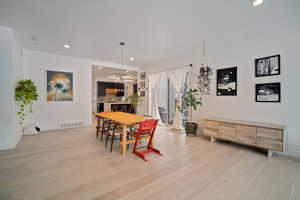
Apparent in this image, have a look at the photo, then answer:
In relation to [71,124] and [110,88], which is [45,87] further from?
[110,88]

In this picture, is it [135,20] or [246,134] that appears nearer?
[135,20]

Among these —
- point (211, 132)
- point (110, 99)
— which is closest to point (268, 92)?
point (211, 132)

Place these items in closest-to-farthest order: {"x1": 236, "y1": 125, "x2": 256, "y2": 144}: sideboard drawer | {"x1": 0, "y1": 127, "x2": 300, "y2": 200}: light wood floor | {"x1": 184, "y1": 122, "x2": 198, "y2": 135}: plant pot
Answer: {"x1": 0, "y1": 127, "x2": 300, "y2": 200}: light wood floor, {"x1": 236, "y1": 125, "x2": 256, "y2": 144}: sideboard drawer, {"x1": 184, "y1": 122, "x2": 198, "y2": 135}: plant pot

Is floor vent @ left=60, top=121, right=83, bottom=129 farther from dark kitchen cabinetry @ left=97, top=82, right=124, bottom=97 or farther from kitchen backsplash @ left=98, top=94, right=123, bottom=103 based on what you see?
dark kitchen cabinetry @ left=97, top=82, right=124, bottom=97

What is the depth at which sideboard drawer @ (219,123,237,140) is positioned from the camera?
3.03 meters

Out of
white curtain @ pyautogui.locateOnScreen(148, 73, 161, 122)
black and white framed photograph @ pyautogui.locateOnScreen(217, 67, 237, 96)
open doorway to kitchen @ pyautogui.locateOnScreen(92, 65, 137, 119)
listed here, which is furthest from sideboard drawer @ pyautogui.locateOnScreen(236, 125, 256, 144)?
open doorway to kitchen @ pyautogui.locateOnScreen(92, 65, 137, 119)

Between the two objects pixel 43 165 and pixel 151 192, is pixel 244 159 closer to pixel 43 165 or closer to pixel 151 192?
pixel 151 192

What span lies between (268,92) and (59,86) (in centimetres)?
627

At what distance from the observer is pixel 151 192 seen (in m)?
1.60

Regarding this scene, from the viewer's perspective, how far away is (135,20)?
8.11ft

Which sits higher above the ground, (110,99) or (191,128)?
(110,99)

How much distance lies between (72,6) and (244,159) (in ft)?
13.7

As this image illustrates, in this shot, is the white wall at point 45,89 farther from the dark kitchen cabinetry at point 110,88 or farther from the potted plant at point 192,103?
the dark kitchen cabinetry at point 110,88

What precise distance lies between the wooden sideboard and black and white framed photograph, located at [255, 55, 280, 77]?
1.17 m
